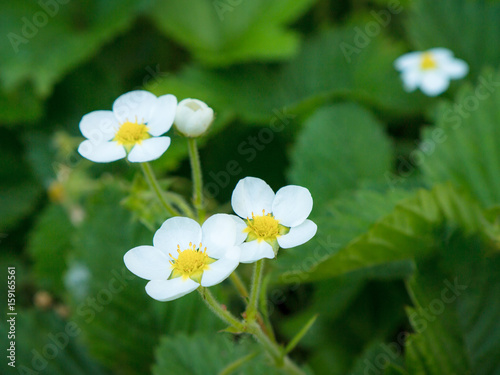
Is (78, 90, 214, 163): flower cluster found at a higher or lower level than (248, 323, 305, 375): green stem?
higher

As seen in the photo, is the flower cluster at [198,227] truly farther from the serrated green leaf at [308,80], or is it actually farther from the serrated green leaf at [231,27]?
the serrated green leaf at [231,27]

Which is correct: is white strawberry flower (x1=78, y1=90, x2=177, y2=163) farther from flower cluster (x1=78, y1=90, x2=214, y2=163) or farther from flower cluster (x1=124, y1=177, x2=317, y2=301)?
flower cluster (x1=124, y1=177, x2=317, y2=301)

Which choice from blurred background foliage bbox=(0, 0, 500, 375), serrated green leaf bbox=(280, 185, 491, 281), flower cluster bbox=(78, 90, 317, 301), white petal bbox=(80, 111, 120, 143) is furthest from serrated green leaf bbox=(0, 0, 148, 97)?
serrated green leaf bbox=(280, 185, 491, 281)

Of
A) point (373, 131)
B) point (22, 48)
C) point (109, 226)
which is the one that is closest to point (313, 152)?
point (373, 131)

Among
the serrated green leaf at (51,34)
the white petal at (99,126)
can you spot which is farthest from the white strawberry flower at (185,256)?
the serrated green leaf at (51,34)

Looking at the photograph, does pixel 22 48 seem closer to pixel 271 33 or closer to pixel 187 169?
pixel 187 169

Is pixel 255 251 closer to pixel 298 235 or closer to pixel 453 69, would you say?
pixel 298 235
